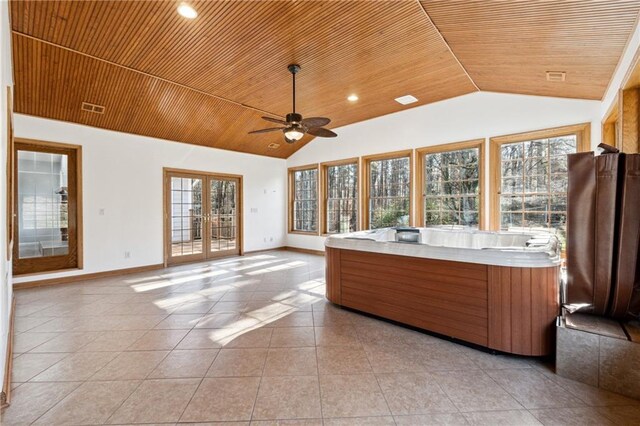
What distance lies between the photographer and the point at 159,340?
8.77 ft

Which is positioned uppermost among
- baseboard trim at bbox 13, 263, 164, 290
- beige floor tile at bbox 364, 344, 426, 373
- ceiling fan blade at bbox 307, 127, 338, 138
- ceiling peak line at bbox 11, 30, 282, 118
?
ceiling peak line at bbox 11, 30, 282, 118

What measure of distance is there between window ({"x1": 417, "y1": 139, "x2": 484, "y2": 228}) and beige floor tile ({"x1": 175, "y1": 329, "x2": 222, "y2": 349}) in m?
4.16

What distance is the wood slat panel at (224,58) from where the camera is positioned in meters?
2.82

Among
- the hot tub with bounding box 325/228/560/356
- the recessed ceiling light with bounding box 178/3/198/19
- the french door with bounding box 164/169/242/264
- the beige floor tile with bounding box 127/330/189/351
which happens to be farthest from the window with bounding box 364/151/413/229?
the beige floor tile with bounding box 127/330/189/351

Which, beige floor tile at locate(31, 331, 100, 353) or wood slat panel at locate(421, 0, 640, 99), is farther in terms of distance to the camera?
beige floor tile at locate(31, 331, 100, 353)

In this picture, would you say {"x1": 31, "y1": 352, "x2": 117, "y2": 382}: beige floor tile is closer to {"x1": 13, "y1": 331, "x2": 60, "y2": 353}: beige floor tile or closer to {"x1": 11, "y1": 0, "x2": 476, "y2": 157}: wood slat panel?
{"x1": 13, "y1": 331, "x2": 60, "y2": 353}: beige floor tile

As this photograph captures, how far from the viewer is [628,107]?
2713 mm

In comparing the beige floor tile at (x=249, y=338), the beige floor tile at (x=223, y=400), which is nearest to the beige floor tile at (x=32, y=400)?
the beige floor tile at (x=223, y=400)

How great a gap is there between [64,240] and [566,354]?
21.7 feet

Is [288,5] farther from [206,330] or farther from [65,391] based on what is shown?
[65,391]

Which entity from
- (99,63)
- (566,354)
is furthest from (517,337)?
(99,63)

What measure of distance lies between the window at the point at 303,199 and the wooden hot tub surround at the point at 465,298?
433 cm

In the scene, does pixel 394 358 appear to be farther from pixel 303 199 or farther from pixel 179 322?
pixel 303 199

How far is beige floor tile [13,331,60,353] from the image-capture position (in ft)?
8.26
